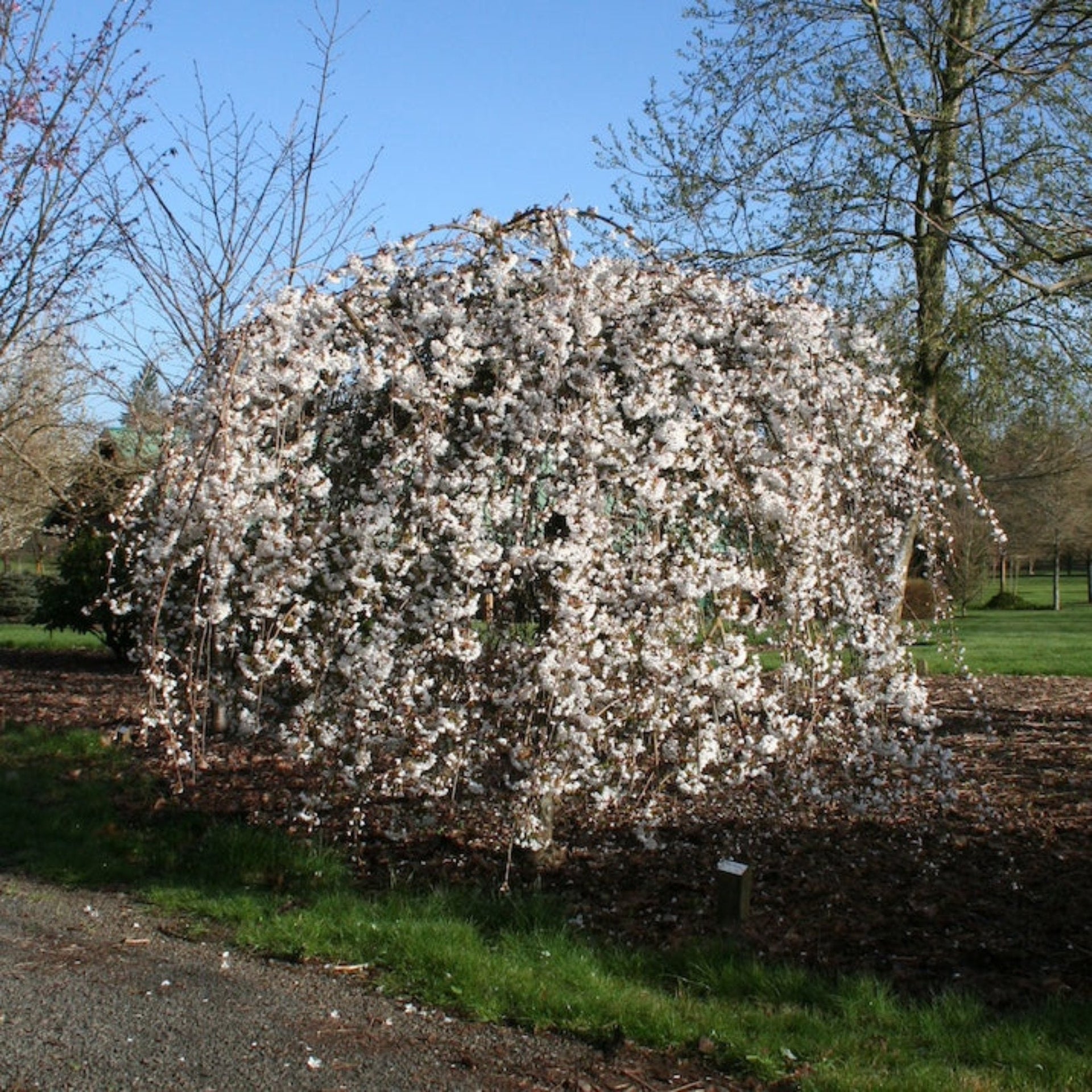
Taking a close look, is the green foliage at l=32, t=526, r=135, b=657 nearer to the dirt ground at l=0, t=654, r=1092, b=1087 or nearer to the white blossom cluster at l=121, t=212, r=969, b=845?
the dirt ground at l=0, t=654, r=1092, b=1087

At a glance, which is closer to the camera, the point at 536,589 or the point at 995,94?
the point at 536,589

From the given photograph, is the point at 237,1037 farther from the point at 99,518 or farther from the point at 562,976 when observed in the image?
the point at 99,518

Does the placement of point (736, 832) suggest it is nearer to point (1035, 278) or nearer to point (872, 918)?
point (872, 918)

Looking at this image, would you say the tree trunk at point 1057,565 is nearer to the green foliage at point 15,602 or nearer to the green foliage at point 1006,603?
the green foliage at point 1006,603

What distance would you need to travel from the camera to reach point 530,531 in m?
4.74

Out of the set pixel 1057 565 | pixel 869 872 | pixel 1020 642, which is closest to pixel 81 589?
pixel 869 872

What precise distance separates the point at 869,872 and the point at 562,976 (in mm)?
1988

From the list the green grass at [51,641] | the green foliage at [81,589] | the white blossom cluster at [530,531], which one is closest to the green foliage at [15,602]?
the green grass at [51,641]

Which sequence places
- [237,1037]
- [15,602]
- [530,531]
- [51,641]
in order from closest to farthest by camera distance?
[237,1037], [530,531], [51,641], [15,602]

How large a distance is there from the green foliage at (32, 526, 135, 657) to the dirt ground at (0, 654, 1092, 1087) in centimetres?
556

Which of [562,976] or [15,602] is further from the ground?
[15,602]

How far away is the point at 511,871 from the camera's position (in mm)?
5395

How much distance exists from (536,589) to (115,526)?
7060 mm

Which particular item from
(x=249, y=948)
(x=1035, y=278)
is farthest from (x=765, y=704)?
(x=1035, y=278)
